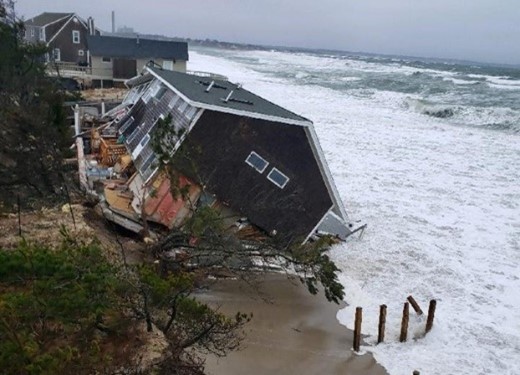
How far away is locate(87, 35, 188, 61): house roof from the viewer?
4488cm

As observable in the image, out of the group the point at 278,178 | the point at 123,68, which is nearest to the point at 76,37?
the point at 123,68

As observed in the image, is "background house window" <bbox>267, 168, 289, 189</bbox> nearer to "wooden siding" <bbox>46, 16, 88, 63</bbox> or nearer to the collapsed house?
the collapsed house

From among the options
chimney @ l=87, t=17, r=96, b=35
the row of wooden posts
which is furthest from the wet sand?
chimney @ l=87, t=17, r=96, b=35

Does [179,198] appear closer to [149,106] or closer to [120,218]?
[120,218]

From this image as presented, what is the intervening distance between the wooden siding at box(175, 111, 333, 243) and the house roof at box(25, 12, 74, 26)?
1613 inches

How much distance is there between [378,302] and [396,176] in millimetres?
13116

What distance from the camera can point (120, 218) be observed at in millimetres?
15242

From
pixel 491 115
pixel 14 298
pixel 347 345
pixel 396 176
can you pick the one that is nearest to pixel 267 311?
pixel 347 345

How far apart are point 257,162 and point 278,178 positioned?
85 cm

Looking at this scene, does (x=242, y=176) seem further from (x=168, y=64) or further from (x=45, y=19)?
(x=45, y=19)

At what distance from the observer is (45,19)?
50.4 m

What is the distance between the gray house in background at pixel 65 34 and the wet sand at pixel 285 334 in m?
43.2

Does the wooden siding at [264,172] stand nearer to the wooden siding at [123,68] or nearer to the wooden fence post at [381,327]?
the wooden fence post at [381,327]

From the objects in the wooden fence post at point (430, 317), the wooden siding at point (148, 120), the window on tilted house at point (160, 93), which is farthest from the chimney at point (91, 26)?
the wooden fence post at point (430, 317)
